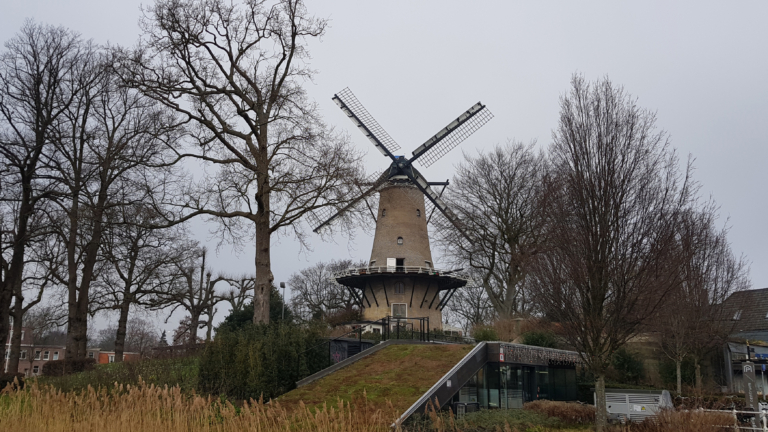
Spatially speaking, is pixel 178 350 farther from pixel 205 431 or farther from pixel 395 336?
pixel 205 431

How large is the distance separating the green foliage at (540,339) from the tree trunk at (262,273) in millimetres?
11396

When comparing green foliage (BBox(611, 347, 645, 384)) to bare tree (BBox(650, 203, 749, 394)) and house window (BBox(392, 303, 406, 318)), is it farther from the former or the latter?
house window (BBox(392, 303, 406, 318))

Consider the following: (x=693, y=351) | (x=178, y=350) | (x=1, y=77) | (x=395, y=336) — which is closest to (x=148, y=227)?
(x=1, y=77)

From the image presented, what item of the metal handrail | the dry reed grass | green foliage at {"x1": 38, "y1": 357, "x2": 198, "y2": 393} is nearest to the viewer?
the dry reed grass

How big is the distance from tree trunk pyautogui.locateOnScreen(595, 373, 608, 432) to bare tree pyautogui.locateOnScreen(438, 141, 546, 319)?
56.6ft

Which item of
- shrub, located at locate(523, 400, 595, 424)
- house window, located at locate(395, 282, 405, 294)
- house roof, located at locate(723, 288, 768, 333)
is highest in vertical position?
house window, located at locate(395, 282, 405, 294)

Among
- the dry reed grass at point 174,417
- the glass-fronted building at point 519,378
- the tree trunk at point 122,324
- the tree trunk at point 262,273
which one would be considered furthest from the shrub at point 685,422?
the tree trunk at point 122,324

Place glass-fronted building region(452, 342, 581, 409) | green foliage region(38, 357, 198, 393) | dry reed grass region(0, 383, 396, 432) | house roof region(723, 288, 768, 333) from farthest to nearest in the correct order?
house roof region(723, 288, 768, 333), glass-fronted building region(452, 342, 581, 409), green foliage region(38, 357, 198, 393), dry reed grass region(0, 383, 396, 432)

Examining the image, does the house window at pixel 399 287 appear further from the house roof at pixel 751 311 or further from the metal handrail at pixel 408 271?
the house roof at pixel 751 311

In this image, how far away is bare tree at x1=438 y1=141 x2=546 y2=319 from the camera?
32031 millimetres

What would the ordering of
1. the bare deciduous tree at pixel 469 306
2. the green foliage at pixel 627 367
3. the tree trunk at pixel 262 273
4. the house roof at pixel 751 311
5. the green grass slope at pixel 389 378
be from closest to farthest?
the green grass slope at pixel 389 378
the tree trunk at pixel 262 273
the green foliage at pixel 627 367
the house roof at pixel 751 311
the bare deciduous tree at pixel 469 306

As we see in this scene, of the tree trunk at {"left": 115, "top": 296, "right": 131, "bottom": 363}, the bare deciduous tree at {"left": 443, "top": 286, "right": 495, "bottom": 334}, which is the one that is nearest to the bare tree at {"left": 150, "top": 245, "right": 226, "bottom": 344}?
the tree trunk at {"left": 115, "top": 296, "right": 131, "bottom": 363}

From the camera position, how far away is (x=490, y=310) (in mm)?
53531

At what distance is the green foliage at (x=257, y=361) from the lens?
16.2 meters
